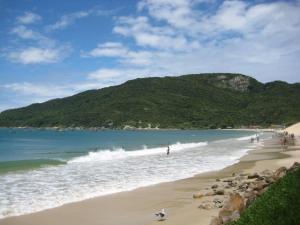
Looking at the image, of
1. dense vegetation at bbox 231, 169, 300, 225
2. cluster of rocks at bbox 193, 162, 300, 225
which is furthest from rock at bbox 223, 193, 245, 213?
dense vegetation at bbox 231, 169, 300, 225

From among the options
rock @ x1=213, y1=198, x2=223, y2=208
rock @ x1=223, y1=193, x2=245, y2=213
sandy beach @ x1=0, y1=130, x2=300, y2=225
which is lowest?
sandy beach @ x1=0, y1=130, x2=300, y2=225

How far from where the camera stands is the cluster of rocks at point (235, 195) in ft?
37.6

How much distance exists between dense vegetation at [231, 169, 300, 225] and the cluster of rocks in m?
0.97

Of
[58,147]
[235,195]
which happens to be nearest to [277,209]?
[235,195]

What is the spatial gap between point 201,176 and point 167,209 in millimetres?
9950

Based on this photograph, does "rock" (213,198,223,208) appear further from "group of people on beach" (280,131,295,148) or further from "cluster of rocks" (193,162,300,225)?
"group of people on beach" (280,131,295,148)

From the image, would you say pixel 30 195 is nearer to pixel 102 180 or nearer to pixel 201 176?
pixel 102 180

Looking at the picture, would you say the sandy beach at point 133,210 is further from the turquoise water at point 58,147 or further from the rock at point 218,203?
the turquoise water at point 58,147

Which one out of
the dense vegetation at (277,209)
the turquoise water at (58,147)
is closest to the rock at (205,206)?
the dense vegetation at (277,209)

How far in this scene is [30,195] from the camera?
18828 millimetres

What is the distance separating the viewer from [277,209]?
9.59m

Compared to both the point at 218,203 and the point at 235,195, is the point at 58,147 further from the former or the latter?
the point at 235,195

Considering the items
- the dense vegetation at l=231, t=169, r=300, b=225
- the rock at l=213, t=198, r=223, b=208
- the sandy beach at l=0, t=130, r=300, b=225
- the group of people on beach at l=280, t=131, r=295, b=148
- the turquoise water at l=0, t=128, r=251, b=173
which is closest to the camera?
the dense vegetation at l=231, t=169, r=300, b=225

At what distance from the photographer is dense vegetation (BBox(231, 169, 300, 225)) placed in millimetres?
9031
